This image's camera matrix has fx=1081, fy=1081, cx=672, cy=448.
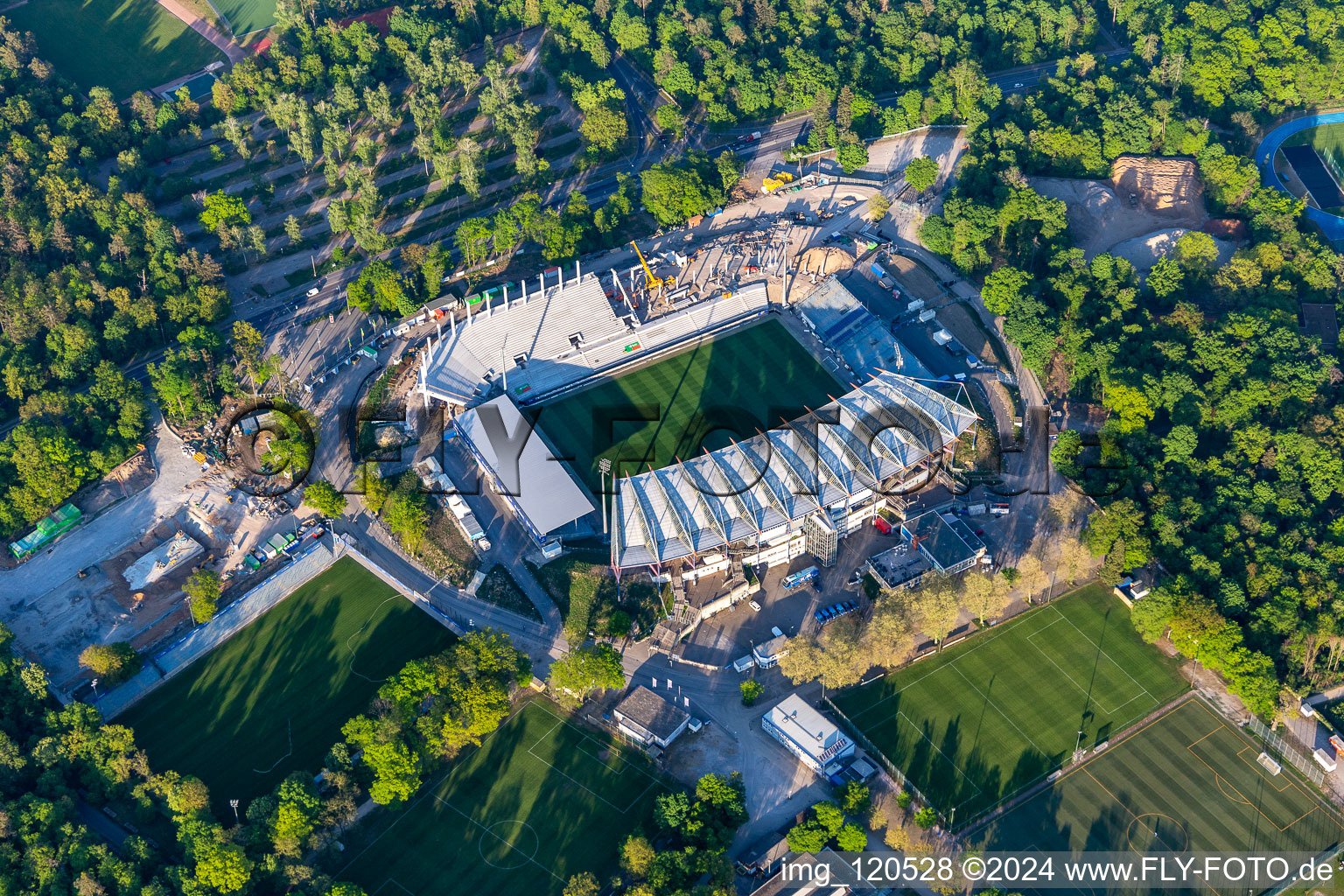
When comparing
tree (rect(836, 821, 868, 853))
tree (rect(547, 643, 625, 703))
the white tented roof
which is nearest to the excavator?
the white tented roof

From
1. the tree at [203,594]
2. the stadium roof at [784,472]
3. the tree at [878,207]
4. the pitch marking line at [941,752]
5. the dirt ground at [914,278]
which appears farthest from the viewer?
the tree at [878,207]

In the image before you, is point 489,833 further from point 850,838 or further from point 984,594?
point 984,594

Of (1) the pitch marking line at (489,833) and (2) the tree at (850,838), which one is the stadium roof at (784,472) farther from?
(2) the tree at (850,838)

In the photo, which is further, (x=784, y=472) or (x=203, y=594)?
(x=784, y=472)

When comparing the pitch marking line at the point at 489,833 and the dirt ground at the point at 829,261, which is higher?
the dirt ground at the point at 829,261

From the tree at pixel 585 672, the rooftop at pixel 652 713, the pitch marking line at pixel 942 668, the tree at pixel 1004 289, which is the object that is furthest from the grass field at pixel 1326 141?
the tree at pixel 585 672

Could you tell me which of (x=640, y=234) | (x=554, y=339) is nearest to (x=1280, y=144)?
(x=640, y=234)

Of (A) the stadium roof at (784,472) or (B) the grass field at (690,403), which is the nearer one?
(A) the stadium roof at (784,472)
